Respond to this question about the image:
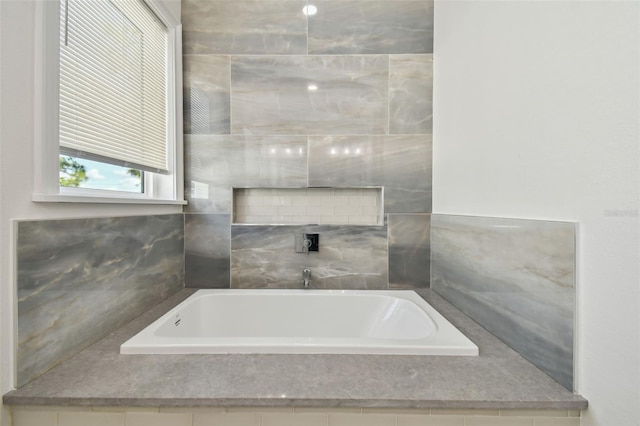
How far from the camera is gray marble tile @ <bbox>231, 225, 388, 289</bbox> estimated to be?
170 cm

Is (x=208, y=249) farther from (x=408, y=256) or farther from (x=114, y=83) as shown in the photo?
(x=408, y=256)

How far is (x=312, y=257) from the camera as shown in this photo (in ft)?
5.59

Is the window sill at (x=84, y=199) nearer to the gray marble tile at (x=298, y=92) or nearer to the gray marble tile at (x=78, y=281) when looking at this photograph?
the gray marble tile at (x=78, y=281)

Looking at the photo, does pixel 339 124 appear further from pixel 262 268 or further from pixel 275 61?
pixel 262 268

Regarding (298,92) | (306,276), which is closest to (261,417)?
(306,276)

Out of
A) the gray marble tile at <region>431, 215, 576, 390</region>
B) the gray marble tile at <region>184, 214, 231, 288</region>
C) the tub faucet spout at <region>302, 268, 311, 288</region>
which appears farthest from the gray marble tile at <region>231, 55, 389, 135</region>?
the gray marble tile at <region>431, 215, 576, 390</region>

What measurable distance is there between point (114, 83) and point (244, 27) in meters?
0.86

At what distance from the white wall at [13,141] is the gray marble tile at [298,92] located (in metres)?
0.94

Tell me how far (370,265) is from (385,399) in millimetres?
991

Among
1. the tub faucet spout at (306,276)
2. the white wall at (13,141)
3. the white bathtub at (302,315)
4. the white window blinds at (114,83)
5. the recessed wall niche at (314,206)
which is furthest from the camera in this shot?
the recessed wall niche at (314,206)

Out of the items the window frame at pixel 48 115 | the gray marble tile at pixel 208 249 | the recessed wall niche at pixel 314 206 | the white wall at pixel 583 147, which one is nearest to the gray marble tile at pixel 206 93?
the recessed wall niche at pixel 314 206

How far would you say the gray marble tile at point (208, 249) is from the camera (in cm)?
171

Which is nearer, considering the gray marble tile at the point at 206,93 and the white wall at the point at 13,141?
the white wall at the point at 13,141

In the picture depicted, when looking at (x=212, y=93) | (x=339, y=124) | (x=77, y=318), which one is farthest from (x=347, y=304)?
(x=212, y=93)
